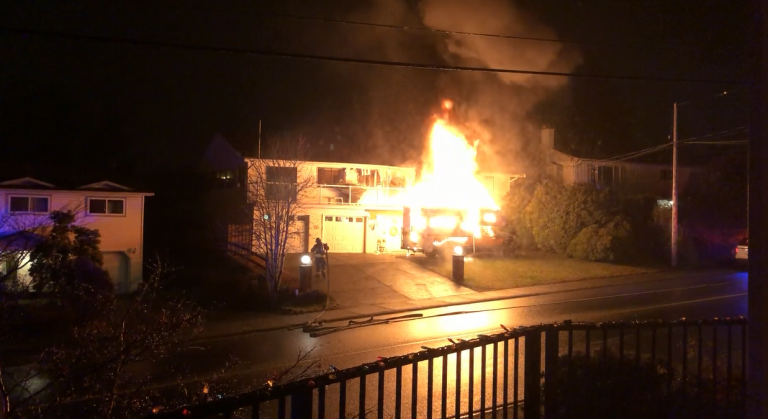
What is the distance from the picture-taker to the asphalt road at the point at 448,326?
34.7 ft

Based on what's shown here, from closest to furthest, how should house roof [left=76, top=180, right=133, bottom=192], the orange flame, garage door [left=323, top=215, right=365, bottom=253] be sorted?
house roof [left=76, top=180, right=133, bottom=192]
the orange flame
garage door [left=323, top=215, right=365, bottom=253]

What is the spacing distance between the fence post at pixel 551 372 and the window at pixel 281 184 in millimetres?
14511

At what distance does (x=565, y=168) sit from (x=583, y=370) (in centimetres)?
3417

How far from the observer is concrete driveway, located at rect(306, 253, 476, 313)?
61.2 ft

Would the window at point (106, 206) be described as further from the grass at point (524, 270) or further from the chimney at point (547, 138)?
the chimney at point (547, 138)

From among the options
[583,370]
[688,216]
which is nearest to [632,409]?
[583,370]

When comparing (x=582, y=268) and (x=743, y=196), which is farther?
(x=743, y=196)

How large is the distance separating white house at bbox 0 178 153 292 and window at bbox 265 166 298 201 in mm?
5831

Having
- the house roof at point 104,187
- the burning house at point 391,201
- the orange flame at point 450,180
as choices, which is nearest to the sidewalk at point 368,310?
the burning house at point 391,201

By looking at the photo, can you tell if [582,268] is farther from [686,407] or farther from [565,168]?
[686,407]

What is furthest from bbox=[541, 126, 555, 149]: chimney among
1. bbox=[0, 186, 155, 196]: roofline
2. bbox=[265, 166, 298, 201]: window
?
bbox=[0, 186, 155, 196]: roofline

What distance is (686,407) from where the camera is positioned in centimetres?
512

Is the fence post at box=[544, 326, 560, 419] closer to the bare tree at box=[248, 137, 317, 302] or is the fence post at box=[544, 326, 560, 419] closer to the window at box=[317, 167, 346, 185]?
the bare tree at box=[248, 137, 317, 302]

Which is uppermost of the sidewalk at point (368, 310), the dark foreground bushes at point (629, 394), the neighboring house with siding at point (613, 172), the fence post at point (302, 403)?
the neighboring house with siding at point (613, 172)
